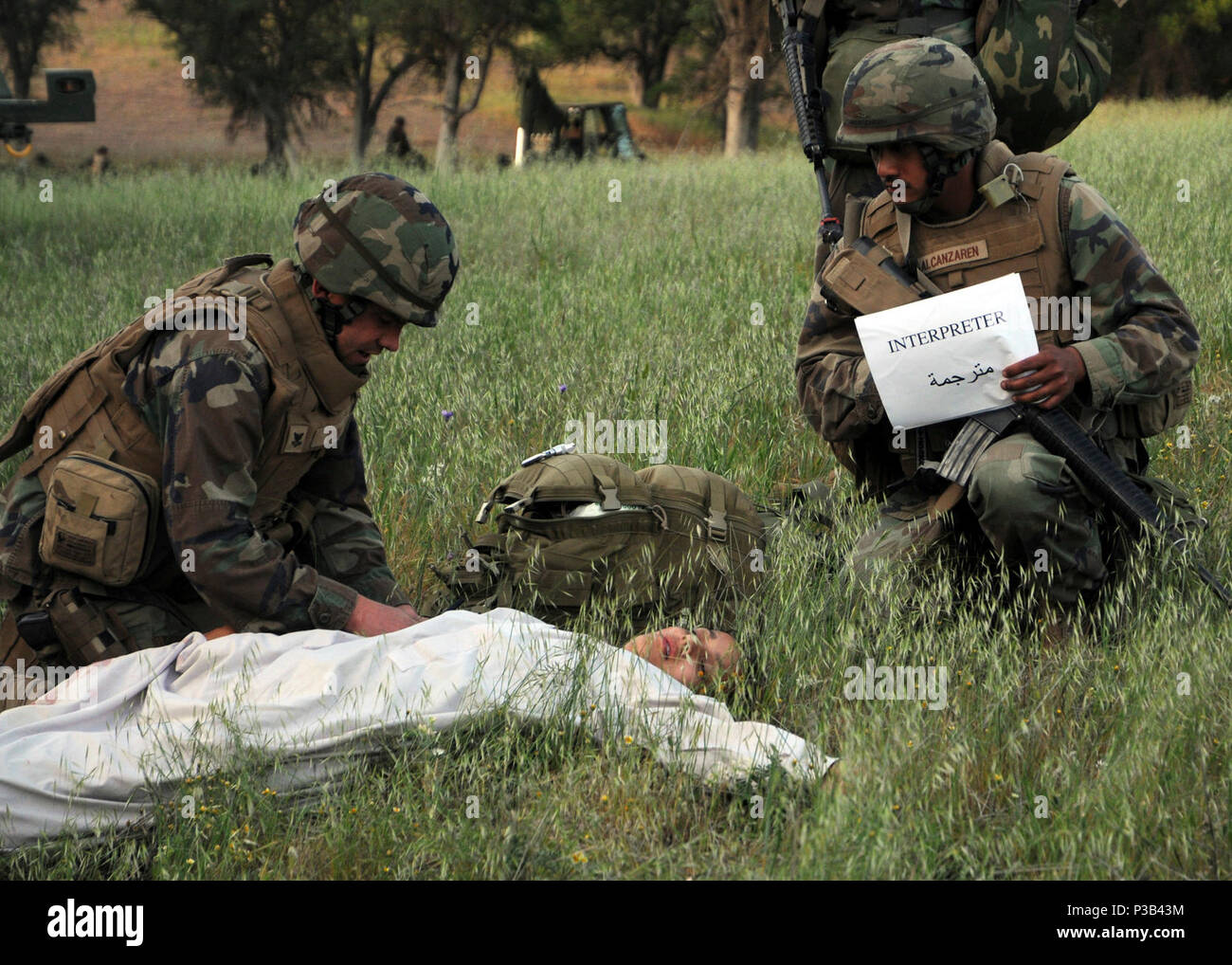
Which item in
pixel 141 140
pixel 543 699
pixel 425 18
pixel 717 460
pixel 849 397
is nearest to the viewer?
pixel 543 699

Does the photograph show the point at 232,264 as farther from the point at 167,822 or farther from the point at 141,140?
the point at 141,140

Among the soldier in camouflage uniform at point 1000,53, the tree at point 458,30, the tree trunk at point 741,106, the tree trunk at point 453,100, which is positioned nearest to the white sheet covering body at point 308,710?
the soldier in camouflage uniform at point 1000,53

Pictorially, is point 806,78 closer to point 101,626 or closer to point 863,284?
point 863,284

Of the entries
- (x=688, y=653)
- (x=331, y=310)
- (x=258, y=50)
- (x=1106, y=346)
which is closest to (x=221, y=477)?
(x=331, y=310)

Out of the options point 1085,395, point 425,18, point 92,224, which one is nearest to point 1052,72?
point 1085,395

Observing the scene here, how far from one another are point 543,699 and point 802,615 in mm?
829

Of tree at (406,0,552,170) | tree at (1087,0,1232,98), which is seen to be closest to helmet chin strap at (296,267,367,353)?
tree at (406,0,552,170)

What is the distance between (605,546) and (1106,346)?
1463 millimetres

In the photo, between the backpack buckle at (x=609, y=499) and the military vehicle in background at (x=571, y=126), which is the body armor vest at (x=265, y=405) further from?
the military vehicle in background at (x=571, y=126)

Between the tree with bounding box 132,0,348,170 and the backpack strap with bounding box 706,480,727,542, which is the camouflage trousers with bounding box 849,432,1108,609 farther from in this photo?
the tree with bounding box 132,0,348,170

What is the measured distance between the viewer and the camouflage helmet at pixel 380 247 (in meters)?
3.34

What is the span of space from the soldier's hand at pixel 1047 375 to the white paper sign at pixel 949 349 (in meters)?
0.03

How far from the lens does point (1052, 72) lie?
176 inches

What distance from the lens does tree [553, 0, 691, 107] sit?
35.1 meters
